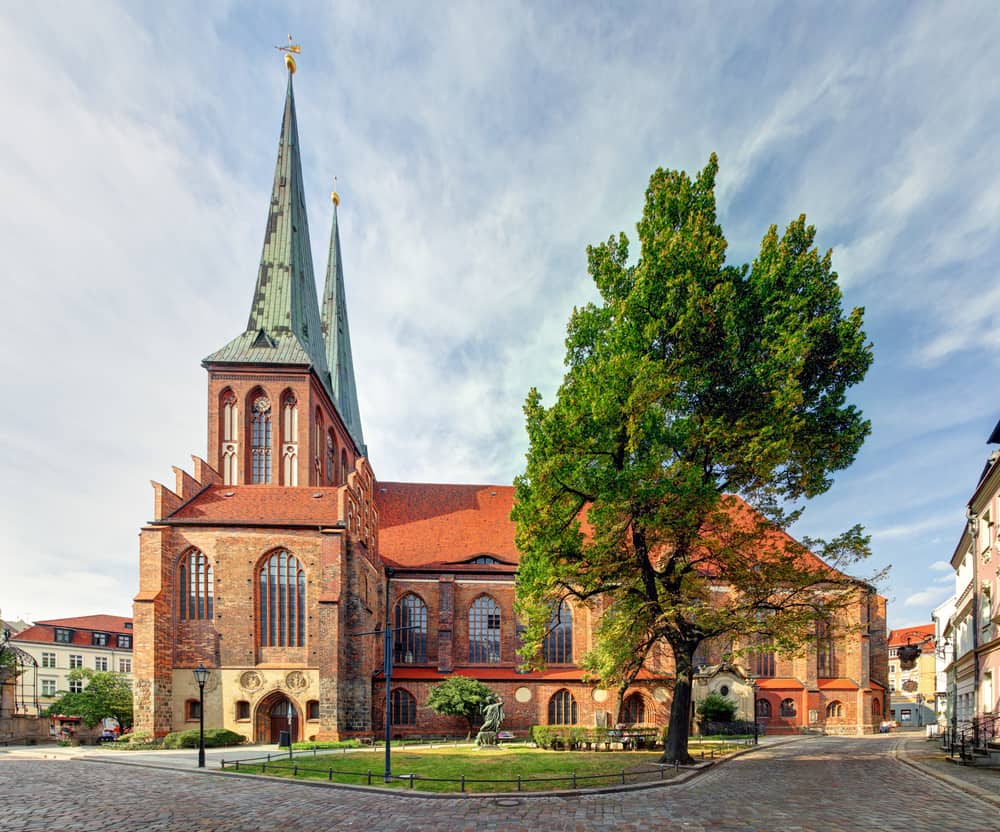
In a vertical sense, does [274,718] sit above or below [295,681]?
below

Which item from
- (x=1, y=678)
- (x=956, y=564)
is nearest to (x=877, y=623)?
(x=956, y=564)

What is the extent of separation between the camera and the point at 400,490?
46.6 m

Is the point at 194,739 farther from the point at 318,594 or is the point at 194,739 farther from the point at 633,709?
the point at 633,709

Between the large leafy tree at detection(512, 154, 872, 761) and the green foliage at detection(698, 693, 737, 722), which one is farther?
the green foliage at detection(698, 693, 737, 722)

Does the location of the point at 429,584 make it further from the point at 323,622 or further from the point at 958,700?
the point at 958,700

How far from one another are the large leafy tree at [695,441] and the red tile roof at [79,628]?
61.4 m

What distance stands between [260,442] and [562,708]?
24.7 meters

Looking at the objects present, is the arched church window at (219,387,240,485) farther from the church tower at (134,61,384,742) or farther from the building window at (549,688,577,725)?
the building window at (549,688,577,725)

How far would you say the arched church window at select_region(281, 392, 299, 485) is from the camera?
139 ft

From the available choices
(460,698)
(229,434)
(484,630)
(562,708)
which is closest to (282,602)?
(460,698)

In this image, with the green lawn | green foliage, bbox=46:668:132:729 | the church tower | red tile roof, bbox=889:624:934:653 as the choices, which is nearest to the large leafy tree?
the green lawn

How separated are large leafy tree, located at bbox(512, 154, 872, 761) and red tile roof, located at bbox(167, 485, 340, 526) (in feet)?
56.9

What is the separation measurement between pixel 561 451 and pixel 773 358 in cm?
657

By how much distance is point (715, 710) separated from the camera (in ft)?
123
